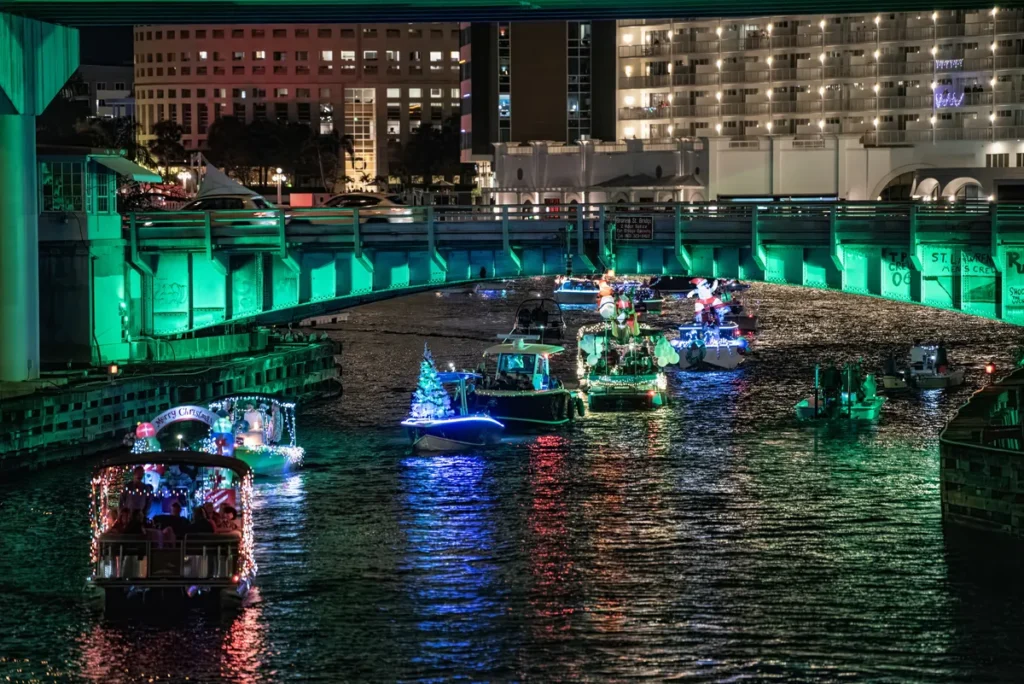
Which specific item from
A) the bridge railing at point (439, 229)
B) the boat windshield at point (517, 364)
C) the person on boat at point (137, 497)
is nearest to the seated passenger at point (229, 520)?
the person on boat at point (137, 497)

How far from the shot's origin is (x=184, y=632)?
43.0 m

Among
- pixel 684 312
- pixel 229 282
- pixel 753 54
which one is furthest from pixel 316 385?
pixel 753 54

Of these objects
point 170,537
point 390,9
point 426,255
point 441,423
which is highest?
point 390,9

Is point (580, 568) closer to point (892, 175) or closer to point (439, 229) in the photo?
point (439, 229)

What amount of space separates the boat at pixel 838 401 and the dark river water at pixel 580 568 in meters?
1.33

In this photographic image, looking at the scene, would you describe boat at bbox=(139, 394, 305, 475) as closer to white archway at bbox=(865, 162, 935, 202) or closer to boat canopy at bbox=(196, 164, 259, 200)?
boat canopy at bbox=(196, 164, 259, 200)

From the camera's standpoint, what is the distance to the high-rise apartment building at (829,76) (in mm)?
157500

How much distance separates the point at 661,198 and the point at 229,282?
3743 inches

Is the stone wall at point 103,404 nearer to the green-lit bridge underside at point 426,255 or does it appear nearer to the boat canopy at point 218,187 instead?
the green-lit bridge underside at point 426,255

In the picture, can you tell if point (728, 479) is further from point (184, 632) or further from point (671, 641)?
point (184, 632)

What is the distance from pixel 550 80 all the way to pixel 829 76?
88.6 ft

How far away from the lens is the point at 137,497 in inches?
1766

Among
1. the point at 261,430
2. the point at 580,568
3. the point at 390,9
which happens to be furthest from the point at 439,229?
the point at 580,568

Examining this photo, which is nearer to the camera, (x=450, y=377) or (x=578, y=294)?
(x=450, y=377)
